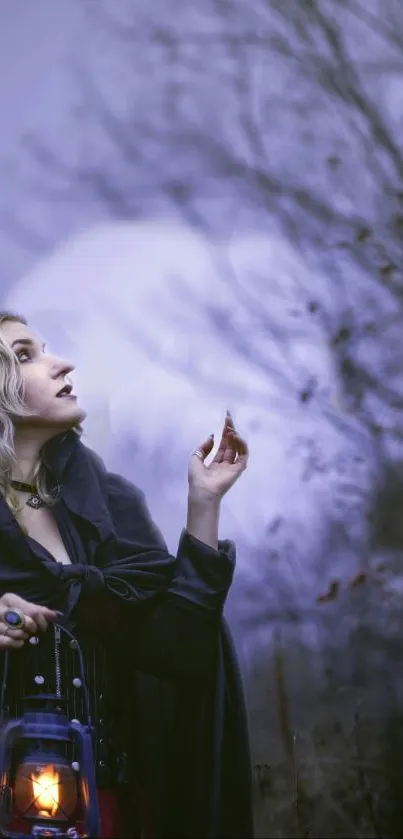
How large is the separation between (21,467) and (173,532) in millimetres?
347

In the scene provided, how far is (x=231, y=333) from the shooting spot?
219cm

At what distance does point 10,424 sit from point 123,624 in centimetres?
45

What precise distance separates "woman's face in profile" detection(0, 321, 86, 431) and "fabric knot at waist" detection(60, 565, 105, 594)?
305mm

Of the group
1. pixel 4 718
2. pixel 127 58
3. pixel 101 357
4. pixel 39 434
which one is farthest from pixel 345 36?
pixel 4 718

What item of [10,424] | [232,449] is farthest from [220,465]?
[10,424]

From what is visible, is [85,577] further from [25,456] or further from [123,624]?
[25,456]

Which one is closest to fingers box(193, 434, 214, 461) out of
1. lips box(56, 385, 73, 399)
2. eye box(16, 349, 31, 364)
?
lips box(56, 385, 73, 399)

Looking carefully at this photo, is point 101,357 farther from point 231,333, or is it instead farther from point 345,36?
point 345,36

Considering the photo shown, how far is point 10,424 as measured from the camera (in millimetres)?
1910

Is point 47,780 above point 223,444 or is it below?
below

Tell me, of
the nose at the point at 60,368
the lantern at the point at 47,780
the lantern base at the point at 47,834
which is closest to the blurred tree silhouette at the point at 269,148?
the nose at the point at 60,368

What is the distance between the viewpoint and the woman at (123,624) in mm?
1812

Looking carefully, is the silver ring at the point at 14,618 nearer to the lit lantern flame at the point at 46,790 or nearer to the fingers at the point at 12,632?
the fingers at the point at 12,632

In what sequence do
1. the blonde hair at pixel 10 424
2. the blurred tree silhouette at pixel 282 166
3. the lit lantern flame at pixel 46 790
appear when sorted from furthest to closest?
the blurred tree silhouette at pixel 282 166 < the blonde hair at pixel 10 424 < the lit lantern flame at pixel 46 790
